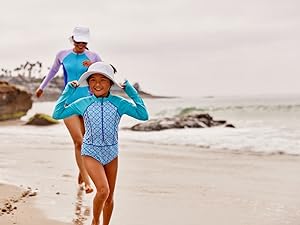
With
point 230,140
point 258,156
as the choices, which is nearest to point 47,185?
point 258,156

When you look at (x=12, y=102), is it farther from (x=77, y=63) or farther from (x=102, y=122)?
(x=102, y=122)

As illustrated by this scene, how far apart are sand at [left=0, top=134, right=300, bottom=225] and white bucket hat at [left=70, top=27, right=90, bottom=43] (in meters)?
1.80

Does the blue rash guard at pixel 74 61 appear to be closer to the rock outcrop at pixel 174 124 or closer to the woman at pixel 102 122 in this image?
the woman at pixel 102 122

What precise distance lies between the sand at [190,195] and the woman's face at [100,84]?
1.33 metres

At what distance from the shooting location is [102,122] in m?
4.45

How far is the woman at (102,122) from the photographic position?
443 cm

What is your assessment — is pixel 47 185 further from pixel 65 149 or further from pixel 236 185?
pixel 65 149

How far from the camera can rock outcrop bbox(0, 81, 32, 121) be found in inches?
1011

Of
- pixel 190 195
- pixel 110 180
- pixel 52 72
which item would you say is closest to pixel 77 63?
pixel 52 72

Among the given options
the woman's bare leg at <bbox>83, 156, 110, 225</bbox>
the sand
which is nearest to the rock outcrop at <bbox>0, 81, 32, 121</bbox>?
the sand

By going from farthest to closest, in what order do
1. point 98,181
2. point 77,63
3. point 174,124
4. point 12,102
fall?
point 12,102, point 174,124, point 77,63, point 98,181

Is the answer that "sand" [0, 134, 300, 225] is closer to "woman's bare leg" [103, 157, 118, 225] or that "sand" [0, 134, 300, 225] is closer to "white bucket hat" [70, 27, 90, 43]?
"woman's bare leg" [103, 157, 118, 225]

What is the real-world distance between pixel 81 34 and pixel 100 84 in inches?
82.7

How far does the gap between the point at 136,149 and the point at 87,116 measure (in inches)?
317
